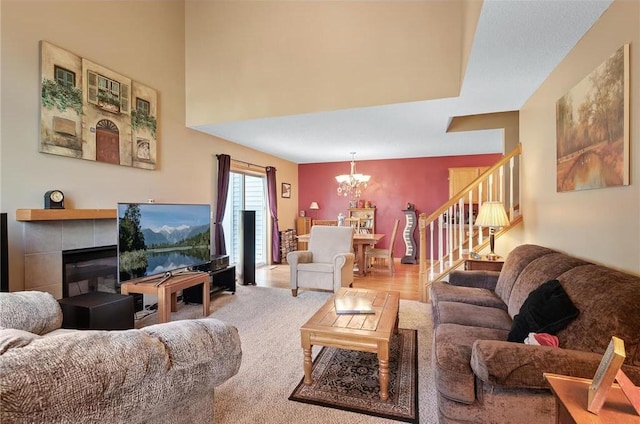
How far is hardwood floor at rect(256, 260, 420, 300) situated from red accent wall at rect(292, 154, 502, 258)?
4.91 ft

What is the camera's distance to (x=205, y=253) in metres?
3.72

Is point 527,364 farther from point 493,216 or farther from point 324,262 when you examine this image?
point 324,262

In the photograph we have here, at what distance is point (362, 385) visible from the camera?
82.3 inches

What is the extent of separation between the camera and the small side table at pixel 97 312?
2453 mm

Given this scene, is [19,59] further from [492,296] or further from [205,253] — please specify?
[492,296]

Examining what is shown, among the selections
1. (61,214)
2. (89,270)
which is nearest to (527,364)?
(61,214)

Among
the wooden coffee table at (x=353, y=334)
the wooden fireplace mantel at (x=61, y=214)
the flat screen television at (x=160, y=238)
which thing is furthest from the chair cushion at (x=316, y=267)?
the wooden fireplace mantel at (x=61, y=214)

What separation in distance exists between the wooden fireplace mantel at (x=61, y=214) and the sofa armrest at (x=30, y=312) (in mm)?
1087

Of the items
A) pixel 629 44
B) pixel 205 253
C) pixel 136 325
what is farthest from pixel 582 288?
pixel 136 325

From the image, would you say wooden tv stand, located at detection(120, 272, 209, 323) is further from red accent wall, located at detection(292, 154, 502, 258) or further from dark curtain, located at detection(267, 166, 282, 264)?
red accent wall, located at detection(292, 154, 502, 258)

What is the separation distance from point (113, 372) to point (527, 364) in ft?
5.22

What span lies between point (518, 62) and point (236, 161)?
434cm

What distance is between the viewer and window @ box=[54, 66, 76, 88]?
2816mm

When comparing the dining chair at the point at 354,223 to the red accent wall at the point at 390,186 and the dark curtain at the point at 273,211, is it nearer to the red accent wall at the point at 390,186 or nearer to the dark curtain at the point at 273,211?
the red accent wall at the point at 390,186
